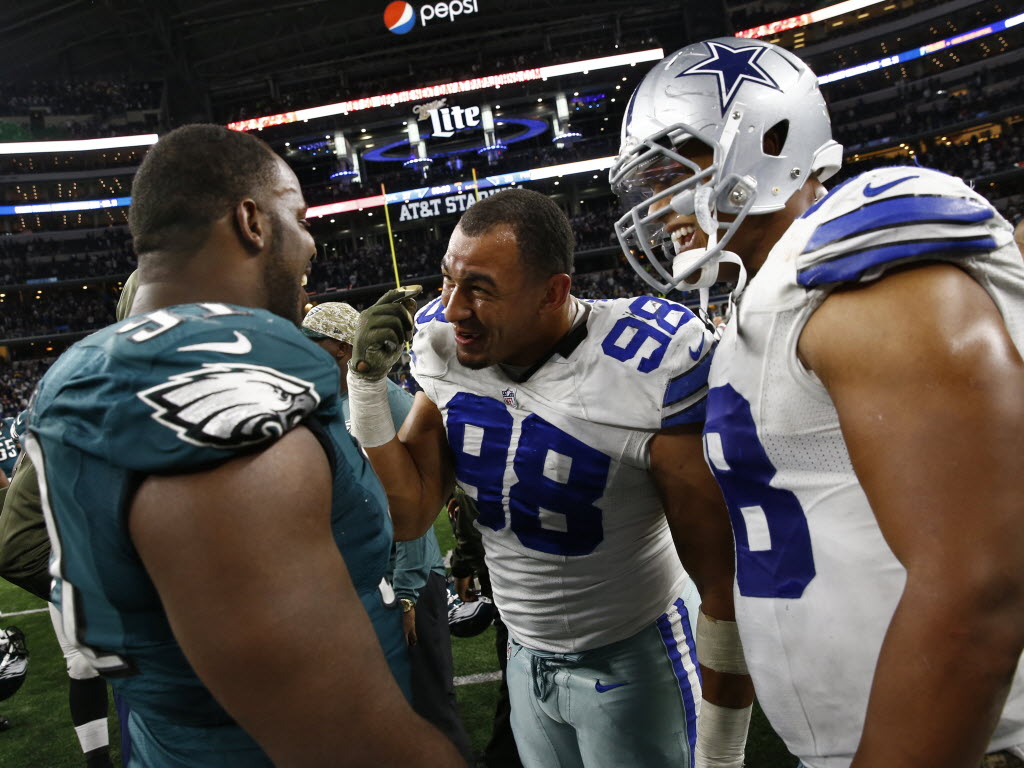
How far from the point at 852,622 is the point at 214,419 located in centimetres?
97

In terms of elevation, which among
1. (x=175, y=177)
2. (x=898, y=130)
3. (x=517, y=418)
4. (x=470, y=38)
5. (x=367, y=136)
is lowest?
(x=517, y=418)

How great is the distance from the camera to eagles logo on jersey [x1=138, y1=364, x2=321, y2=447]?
2.79 ft

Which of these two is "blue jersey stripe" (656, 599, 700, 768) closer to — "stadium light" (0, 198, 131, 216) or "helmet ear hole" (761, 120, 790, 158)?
"helmet ear hole" (761, 120, 790, 158)

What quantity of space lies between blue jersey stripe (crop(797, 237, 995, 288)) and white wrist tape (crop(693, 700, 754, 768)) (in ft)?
3.97

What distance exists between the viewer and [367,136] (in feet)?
114

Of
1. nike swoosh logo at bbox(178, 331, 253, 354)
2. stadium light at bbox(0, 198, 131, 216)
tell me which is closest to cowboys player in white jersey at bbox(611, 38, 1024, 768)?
nike swoosh logo at bbox(178, 331, 253, 354)

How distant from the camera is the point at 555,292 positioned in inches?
81.7

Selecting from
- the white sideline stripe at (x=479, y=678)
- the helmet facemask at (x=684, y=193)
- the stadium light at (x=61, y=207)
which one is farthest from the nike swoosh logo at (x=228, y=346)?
the stadium light at (x=61, y=207)

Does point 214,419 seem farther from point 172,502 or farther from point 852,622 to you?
point 852,622

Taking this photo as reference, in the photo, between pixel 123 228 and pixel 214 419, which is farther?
pixel 123 228

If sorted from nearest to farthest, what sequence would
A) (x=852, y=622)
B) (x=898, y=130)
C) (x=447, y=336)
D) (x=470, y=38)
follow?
(x=852, y=622) → (x=447, y=336) → (x=898, y=130) → (x=470, y=38)

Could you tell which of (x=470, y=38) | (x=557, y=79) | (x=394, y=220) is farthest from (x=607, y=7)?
(x=394, y=220)

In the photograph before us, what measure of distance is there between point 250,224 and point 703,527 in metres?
1.27

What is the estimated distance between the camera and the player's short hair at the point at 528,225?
2049 mm
